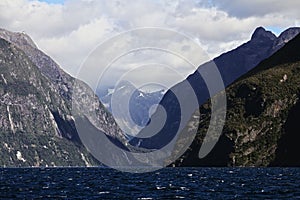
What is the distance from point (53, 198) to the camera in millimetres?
93562

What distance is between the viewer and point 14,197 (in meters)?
95.7

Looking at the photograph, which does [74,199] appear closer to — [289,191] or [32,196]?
[32,196]

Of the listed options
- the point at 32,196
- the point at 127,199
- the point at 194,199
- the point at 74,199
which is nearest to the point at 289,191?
the point at 194,199

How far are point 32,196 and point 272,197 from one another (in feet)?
130

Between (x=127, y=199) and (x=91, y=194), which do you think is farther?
(x=91, y=194)

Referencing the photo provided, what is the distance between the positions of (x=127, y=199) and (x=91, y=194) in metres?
13.0

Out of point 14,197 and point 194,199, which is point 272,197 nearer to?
point 194,199

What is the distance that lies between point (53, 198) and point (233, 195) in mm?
29127

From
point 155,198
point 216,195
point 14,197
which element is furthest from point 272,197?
point 14,197

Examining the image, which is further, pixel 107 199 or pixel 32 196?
pixel 32 196

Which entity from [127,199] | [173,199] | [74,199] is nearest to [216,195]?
[173,199]

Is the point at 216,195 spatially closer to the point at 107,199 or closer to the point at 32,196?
the point at 107,199

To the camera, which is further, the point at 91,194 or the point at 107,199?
the point at 91,194

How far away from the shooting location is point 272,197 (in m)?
89.9
